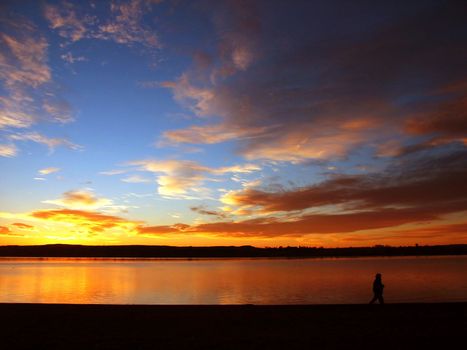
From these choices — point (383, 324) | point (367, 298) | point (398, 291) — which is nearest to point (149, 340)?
point (383, 324)

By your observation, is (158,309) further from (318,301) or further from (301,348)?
(318,301)

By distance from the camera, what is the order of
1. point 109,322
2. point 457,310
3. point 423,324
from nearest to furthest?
point 423,324 < point 109,322 < point 457,310

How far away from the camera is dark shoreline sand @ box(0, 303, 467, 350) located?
51.9 feet

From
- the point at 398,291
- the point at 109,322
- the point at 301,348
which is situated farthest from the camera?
the point at 398,291

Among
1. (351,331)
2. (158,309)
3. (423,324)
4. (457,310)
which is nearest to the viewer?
(351,331)

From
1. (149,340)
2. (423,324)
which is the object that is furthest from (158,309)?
(423,324)

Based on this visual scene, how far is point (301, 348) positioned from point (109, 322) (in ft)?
32.3

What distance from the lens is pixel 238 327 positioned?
757 inches

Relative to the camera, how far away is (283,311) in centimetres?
2388

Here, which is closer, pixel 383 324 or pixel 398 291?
pixel 383 324

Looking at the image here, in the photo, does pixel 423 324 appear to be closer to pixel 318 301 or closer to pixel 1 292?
pixel 318 301

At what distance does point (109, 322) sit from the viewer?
67.7 ft

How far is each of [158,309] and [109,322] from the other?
5310 mm

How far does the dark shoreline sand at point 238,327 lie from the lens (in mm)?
15820
